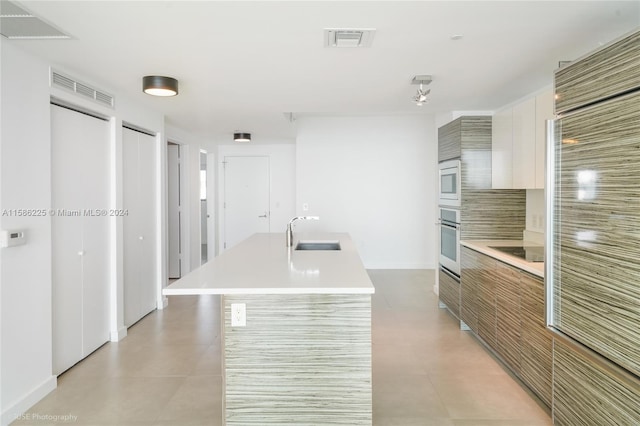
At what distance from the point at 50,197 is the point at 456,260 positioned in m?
3.58

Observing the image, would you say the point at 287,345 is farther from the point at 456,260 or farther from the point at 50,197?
the point at 456,260

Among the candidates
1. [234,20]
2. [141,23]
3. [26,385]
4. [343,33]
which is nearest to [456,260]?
[343,33]

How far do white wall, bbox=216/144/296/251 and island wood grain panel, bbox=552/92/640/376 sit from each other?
6.05 meters

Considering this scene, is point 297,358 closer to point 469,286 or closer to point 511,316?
point 511,316

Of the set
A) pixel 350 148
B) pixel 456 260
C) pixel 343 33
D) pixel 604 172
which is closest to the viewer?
pixel 604 172

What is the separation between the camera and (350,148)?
6887mm

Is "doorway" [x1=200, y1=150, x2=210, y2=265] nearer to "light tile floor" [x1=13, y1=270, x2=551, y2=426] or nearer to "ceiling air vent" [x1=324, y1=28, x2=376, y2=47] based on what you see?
"light tile floor" [x1=13, y1=270, x2=551, y2=426]

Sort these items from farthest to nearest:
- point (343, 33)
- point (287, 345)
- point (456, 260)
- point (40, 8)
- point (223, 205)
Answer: point (223, 205) → point (456, 260) → point (343, 33) → point (287, 345) → point (40, 8)

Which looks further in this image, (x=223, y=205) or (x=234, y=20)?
(x=223, y=205)

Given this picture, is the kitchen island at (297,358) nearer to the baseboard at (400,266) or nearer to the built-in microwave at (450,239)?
the built-in microwave at (450,239)

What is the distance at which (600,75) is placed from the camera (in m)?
1.77

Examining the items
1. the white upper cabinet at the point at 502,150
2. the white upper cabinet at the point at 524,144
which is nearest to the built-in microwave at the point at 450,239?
the white upper cabinet at the point at 502,150

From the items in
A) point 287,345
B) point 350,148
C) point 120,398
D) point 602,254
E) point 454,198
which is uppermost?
point 350,148

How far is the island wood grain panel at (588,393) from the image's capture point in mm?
1660
